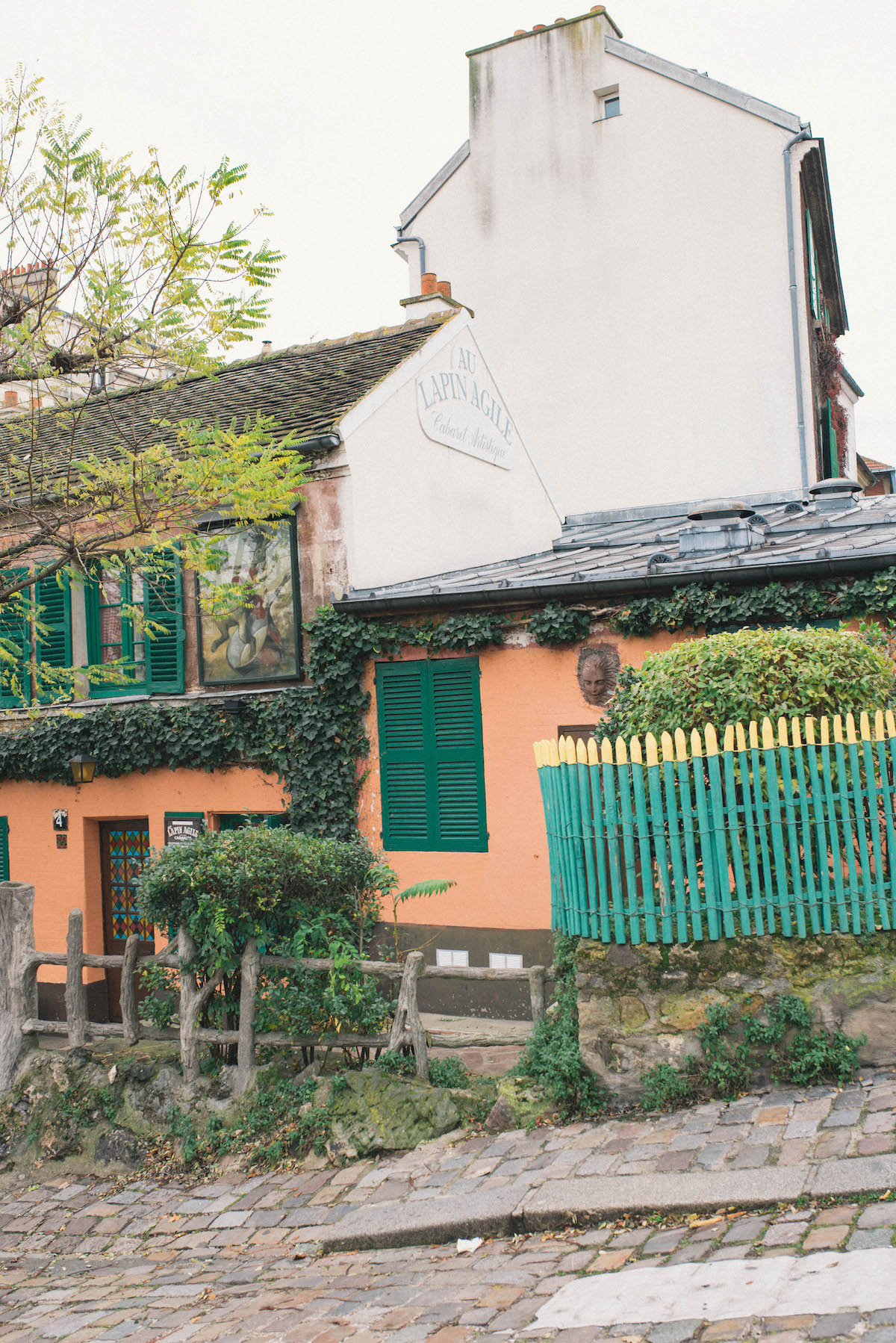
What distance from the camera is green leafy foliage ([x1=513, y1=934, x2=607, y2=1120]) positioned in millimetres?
6453

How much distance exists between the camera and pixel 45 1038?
37.8 feet

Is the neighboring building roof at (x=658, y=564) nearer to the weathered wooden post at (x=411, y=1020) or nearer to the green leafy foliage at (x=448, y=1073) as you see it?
the weathered wooden post at (x=411, y=1020)

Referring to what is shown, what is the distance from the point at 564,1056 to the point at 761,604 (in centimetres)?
438

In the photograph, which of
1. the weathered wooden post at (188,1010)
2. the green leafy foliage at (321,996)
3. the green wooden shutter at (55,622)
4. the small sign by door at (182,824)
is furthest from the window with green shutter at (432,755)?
the green wooden shutter at (55,622)

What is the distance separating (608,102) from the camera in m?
17.5

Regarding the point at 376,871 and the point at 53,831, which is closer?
the point at 376,871

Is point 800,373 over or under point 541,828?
over

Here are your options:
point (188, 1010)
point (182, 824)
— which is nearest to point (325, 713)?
point (182, 824)

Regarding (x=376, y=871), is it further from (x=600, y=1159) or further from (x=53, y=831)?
(x=53, y=831)

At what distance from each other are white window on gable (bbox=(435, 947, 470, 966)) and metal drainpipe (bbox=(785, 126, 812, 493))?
9.13m

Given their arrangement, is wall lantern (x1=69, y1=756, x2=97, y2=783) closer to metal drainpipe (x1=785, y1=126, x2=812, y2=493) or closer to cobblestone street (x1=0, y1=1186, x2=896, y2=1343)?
cobblestone street (x1=0, y1=1186, x2=896, y2=1343)

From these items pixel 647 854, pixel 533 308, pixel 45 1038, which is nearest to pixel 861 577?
pixel 647 854

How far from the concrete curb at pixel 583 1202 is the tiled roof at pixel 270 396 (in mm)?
7441

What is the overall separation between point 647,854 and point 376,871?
109 inches
